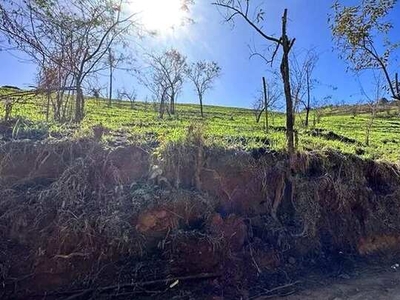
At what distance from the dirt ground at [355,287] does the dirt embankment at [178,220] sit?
0.64 ft

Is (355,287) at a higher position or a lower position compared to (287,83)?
lower

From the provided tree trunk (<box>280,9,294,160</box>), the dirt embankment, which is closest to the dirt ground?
the dirt embankment

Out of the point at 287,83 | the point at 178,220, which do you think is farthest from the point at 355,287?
the point at 287,83

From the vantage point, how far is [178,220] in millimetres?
3791

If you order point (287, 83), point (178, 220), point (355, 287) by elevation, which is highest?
point (287, 83)

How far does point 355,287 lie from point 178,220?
2.11 metres

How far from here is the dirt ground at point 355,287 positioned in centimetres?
351

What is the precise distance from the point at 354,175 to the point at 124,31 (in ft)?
20.7

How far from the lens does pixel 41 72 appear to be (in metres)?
7.40

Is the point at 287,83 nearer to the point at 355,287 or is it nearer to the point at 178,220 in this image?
the point at 178,220

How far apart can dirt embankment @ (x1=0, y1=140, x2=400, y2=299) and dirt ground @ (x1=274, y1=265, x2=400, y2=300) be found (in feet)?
0.64

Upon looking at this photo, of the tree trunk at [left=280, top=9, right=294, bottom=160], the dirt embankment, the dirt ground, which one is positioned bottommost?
the dirt ground

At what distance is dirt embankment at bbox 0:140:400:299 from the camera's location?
3.33m

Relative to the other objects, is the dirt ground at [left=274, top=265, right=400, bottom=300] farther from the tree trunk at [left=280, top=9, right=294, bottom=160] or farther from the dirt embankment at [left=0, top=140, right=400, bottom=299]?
the tree trunk at [left=280, top=9, right=294, bottom=160]
